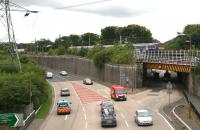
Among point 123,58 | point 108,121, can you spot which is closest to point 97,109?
point 108,121

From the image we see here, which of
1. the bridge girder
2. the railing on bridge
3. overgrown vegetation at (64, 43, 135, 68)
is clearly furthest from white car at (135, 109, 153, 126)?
overgrown vegetation at (64, 43, 135, 68)

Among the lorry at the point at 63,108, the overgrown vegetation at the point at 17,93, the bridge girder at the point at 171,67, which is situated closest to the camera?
the overgrown vegetation at the point at 17,93

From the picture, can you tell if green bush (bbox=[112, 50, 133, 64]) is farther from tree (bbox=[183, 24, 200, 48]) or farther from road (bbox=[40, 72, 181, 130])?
tree (bbox=[183, 24, 200, 48])

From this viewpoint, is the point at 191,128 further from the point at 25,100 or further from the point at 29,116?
the point at 25,100

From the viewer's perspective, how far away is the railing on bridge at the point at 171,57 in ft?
265

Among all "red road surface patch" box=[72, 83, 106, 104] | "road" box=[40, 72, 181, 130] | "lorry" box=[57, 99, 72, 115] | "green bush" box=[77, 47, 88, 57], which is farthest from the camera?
"green bush" box=[77, 47, 88, 57]

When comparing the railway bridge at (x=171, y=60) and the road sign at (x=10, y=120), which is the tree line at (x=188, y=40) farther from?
the road sign at (x=10, y=120)

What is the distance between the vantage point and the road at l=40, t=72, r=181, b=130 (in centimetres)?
5153

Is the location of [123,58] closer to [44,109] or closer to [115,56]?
[115,56]

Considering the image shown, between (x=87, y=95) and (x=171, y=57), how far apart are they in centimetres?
1701

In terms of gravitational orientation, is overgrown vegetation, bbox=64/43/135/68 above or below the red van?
above

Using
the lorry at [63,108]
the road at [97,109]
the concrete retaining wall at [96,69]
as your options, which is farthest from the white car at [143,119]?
the concrete retaining wall at [96,69]

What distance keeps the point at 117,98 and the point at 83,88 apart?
23546 mm

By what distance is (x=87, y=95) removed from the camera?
83.2 m
